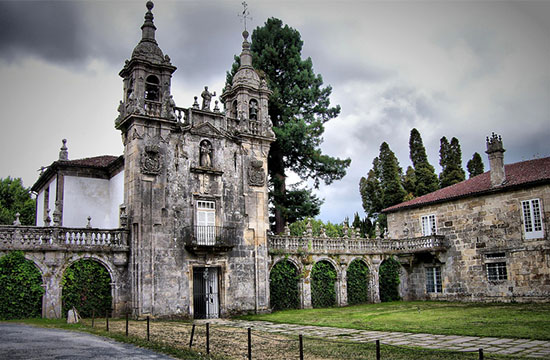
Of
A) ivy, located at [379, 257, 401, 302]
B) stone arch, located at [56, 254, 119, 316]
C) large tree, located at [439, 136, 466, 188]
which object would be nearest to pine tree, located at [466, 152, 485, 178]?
large tree, located at [439, 136, 466, 188]

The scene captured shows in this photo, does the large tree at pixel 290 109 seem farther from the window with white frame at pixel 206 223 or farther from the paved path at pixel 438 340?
the paved path at pixel 438 340

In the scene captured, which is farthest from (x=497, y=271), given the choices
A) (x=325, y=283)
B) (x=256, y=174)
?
(x=256, y=174)

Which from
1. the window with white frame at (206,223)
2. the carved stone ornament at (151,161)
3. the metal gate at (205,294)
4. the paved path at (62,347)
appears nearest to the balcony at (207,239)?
the window with white frame at (206,223)

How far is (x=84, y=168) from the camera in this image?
26.1 meters

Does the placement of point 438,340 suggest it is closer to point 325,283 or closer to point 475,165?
point 325,283

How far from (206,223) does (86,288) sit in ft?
19.9

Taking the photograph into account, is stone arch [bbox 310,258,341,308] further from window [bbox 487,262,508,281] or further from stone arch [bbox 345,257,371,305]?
window [bbox 487,262,508,281]

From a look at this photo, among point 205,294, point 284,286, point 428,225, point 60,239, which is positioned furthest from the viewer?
point 428,225

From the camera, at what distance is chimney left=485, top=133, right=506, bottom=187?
27.4 meters

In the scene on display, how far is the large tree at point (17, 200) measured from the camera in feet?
135

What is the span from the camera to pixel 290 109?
34.0m

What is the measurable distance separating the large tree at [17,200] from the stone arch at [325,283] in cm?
2554

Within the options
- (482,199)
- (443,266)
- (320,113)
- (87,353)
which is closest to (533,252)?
(482,199)

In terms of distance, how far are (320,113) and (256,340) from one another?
918 inches
